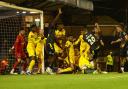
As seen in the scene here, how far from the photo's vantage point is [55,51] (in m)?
21.6

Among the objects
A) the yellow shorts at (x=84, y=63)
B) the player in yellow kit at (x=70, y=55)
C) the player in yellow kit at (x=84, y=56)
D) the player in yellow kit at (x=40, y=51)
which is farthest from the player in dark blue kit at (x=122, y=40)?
the player in yellow kit at (x=40, y=51)

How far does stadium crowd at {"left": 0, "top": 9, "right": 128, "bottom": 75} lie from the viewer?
21.3 m

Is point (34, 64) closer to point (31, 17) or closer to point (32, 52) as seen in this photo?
point (32, 52)

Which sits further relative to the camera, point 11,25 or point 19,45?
point 11,25

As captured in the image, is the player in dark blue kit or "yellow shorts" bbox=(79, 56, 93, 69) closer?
"yellow shorts" bbox=(79, 56, 93, 69)

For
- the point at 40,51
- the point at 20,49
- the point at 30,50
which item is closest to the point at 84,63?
the point at 40,51

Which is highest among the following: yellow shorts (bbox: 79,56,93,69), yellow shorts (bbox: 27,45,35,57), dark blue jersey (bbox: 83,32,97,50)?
dark blue jersey (bbox: 83,32,97,50)

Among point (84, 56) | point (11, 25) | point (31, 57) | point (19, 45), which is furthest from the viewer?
point (11, 25)

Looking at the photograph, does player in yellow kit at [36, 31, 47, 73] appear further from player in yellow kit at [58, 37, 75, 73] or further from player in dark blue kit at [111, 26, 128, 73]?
player in dark blue kit at [111, 26, 128, 73]

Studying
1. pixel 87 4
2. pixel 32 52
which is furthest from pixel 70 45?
pixel 87 4

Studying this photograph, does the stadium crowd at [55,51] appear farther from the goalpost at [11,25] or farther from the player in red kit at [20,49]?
the goalpost at [11,25]

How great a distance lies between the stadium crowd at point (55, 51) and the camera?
21328 mm

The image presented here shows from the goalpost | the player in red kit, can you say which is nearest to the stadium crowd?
the player in red kit

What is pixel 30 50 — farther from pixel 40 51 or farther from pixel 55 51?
pixel 55 51
